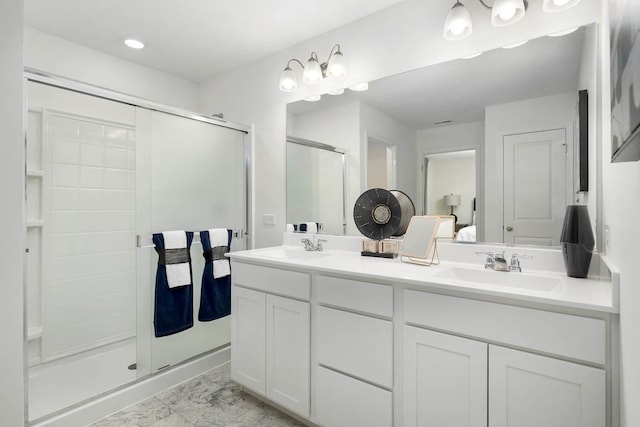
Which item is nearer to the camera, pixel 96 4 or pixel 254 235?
pixel 96 4

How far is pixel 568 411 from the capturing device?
1.09m

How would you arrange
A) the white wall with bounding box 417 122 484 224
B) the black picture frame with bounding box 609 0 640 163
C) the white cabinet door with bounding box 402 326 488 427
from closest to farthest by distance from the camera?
the black picture frame with bounding box 609 0 640 163 < the white cabinet door with bounding box 402 326 488 427 < the white wall with bounding box 417 122 484 224

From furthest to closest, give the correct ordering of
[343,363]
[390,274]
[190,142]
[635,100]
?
[190,142] → [343,363] → [390,274] → [635,100]

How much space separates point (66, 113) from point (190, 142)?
0.76m

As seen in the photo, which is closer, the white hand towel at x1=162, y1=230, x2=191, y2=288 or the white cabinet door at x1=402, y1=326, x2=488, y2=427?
the white cabinet door at x1=402, y1=326, x2=488, y2=427

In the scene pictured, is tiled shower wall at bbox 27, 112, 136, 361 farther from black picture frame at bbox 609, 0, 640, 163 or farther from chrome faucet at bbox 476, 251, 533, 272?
black picture frame at bbox 609, 0, 640, 163

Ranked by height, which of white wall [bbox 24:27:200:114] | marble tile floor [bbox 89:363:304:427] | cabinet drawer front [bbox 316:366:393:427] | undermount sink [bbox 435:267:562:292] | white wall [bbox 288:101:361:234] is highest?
white wall [bbox 24:27:200:114]

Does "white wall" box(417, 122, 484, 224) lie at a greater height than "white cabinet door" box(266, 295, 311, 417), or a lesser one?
greater

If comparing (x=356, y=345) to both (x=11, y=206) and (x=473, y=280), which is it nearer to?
(x=473, y=280)

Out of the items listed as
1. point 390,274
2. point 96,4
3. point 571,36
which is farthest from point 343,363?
point 96,4

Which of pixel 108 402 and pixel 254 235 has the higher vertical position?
pixel 254 235

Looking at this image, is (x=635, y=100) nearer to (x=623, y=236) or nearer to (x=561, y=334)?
(x=623, y=236)

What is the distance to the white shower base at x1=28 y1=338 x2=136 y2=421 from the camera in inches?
76.0

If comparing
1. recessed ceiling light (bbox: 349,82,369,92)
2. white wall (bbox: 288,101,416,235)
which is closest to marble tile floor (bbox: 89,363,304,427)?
white wall (bbox: 288,101,416,235)
